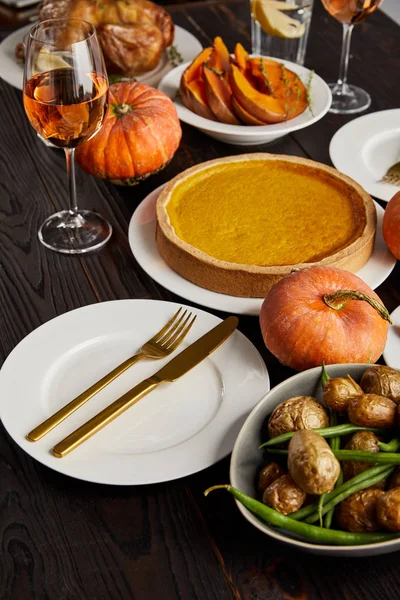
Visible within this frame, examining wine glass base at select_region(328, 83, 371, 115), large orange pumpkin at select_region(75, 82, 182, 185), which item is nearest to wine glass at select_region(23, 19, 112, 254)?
large orange pumpkin at select_region(75, 82, 182, 185)

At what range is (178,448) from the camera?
1.06 m

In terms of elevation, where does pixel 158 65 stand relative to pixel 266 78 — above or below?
below

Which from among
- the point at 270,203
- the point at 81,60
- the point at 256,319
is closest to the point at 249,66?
the point at 270,203

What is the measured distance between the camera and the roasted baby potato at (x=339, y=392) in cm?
101

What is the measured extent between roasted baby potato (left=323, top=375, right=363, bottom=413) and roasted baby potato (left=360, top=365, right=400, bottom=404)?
0.02 metres

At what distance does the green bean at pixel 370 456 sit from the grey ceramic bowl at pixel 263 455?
0.10 metres

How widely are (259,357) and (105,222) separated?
0.55 meters

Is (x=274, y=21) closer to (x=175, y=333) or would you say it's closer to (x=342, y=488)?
(x=175, y=333)

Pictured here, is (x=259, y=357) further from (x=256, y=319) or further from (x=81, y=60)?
(x=81, y=60)

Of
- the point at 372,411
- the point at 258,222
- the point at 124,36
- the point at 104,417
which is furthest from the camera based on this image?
the point at 124,36

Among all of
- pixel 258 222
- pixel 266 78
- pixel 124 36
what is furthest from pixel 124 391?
pixel 124 36

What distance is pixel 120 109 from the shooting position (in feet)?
5.47

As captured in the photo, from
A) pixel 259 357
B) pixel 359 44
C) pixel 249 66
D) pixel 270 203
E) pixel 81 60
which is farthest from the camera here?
pixel 359 44

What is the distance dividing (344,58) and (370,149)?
1.20 ft
